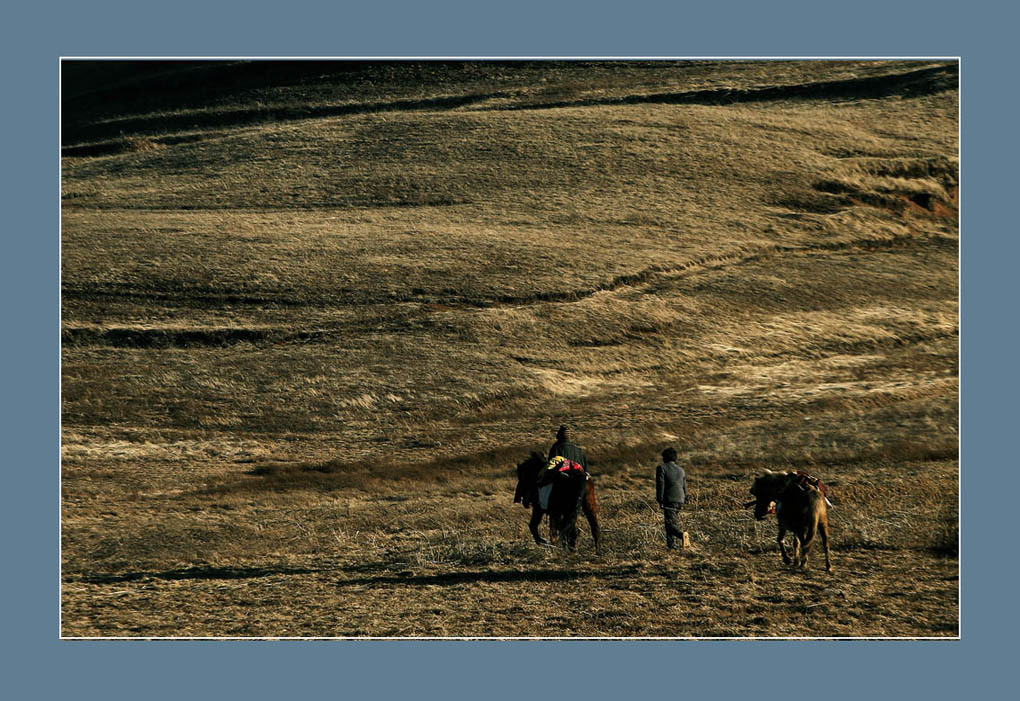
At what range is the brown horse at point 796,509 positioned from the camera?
18984mm

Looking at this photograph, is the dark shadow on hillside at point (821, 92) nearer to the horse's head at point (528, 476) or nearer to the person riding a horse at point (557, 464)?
the person riding a horse at point (557, 464)

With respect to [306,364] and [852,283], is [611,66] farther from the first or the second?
[306,364]

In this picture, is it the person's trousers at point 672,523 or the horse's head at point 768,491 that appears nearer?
the horse's head at point 768,491

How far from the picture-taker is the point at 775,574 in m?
19.0

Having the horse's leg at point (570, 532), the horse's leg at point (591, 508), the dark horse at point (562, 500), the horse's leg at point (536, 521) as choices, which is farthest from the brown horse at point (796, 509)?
the horse's leg at point (536, 521)

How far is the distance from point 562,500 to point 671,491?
167 cm

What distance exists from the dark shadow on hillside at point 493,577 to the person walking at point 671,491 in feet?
3.12

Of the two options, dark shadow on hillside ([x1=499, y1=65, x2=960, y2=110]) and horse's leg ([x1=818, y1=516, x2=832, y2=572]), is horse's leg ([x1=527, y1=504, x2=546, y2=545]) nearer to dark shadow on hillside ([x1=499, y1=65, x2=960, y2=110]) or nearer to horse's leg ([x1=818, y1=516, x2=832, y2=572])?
horse's leg ([x1=818, y1=516, x2=832, y2=572])

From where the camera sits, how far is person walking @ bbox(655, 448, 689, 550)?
766 inches

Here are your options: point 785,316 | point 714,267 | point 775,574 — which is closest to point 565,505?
point 775,574

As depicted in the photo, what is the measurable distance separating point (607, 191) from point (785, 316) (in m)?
9.95

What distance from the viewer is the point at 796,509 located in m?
19.0

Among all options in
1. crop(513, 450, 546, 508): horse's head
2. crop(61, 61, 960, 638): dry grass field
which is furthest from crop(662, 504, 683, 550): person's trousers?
crop(513, 450, 546, 508): horse's head

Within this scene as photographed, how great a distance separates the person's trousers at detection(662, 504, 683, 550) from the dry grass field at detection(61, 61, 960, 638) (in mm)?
287
